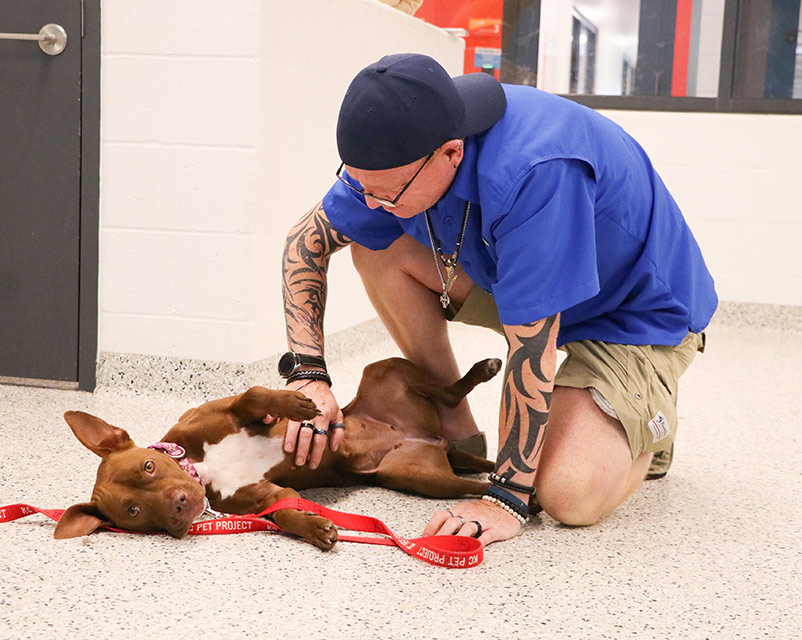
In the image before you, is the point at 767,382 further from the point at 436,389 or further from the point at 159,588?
the point at 159,588

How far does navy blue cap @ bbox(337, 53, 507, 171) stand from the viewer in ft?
4.66

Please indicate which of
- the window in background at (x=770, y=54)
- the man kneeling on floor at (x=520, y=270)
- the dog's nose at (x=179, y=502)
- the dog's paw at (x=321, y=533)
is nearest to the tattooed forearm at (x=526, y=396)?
the man kneeling on floor at (x=520, y=270)

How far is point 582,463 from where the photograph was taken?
1.69m

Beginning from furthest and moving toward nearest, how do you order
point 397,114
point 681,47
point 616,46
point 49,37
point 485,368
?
point 616,46 < point 681,47 < point 49,37 < point 485,368 < point 397,114

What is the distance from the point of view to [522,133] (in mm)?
1555

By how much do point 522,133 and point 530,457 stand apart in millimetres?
556

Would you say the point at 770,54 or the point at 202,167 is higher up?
the point at 770,54

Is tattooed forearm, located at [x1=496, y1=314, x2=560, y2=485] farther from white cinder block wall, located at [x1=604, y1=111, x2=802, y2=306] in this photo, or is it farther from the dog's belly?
white cinder block wall, located at [x1=604, y1=111, x2=802, y2=306]

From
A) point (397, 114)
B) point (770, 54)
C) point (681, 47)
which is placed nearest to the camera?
point (397, 114)

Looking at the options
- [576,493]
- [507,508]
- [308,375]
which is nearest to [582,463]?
[576,493]

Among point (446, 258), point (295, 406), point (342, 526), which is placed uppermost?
point (446, 258)

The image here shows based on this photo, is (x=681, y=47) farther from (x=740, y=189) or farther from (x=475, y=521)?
(x=475, y=521)

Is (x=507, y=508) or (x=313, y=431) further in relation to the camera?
(x=313, y=431)

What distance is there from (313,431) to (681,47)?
3.90m
